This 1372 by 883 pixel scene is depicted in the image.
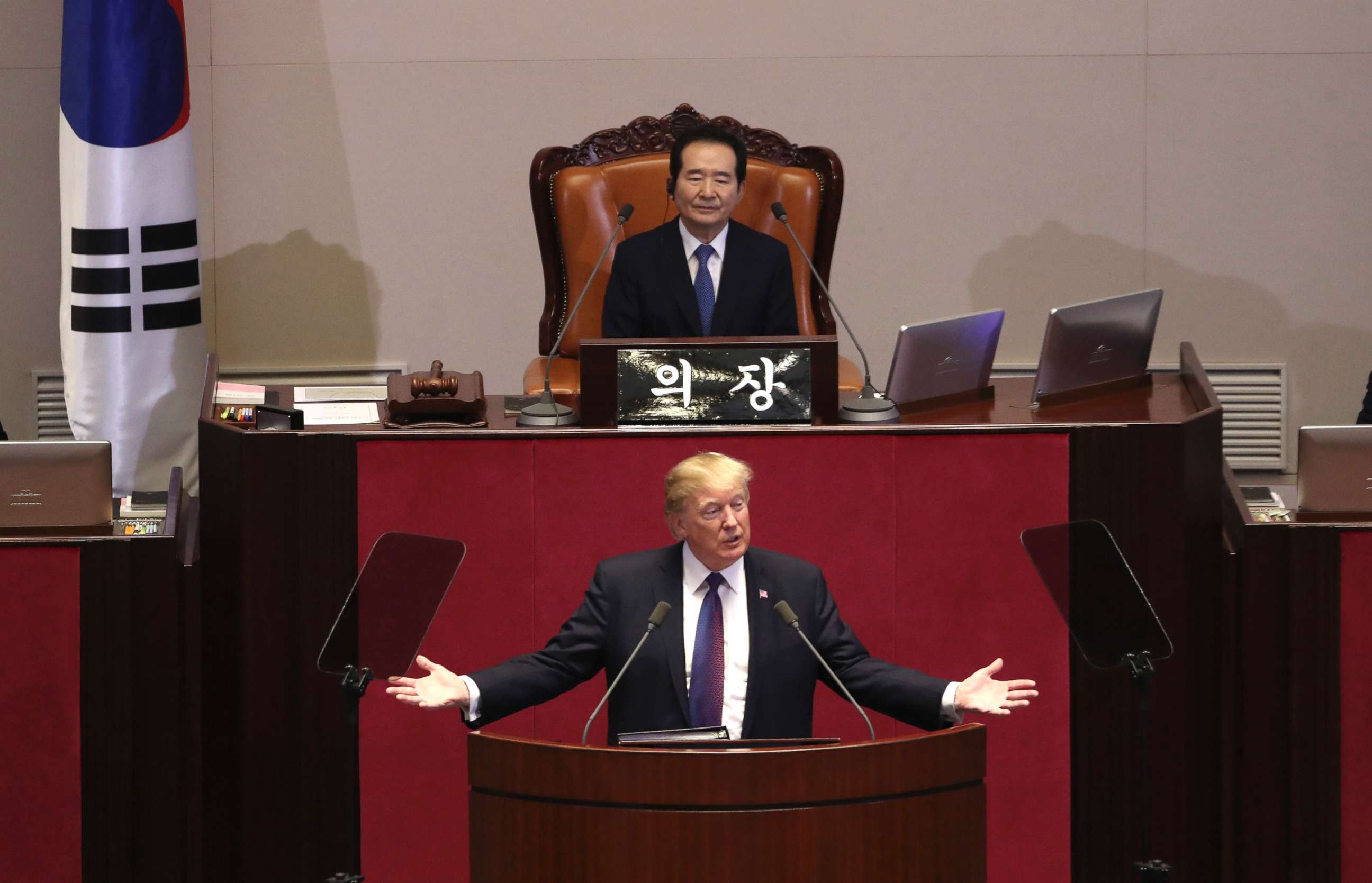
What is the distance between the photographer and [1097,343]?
11.4 feet

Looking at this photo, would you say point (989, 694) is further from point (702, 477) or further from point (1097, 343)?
point (1097, 343)

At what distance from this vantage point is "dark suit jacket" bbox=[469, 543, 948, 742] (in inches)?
106

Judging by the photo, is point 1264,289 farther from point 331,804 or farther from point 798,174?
point 331,804

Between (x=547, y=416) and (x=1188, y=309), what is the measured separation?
307 cm

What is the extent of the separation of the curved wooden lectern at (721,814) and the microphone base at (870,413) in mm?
1161

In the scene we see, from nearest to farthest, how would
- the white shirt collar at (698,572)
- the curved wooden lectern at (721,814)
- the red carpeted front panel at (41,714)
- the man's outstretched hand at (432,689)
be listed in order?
1. the curved wooden lectern at (721,814)
2. the man's outstretched hand at (432,689)
3. the white shirt collar at (698,572)
4. the red carpeted front panel at (41,714)

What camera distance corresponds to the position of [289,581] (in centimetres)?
318

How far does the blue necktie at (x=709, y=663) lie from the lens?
2.72 m

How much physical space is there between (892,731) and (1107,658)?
24.3 inches

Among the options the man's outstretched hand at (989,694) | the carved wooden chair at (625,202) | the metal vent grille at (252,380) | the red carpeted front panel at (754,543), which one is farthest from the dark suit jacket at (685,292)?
the metal vent grille at (252,380)

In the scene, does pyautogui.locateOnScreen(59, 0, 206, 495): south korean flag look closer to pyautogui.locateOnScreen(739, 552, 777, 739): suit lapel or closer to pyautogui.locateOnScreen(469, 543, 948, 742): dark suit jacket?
pyautogui.locateOnScreen(469, 543, 948, 742): dark suit jacket

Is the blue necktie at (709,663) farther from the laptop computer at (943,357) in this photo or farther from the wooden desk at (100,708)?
the wooden desk at (100,708)

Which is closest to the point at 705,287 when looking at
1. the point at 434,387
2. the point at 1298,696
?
the point at 434,387

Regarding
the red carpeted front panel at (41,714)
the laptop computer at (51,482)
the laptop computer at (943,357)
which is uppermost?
the laptop computer at (943,357)
